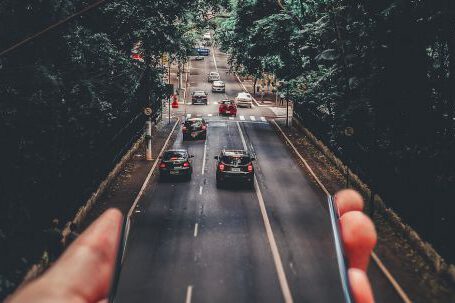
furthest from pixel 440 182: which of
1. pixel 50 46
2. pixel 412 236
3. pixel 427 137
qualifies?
pixel 50 46

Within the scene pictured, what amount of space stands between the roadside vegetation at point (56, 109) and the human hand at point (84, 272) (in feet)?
29.7

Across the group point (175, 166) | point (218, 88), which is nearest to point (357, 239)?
point (175, 166)

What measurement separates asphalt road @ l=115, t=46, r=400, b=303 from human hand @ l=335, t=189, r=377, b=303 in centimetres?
1249

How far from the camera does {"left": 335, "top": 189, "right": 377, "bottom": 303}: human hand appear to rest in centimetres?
214

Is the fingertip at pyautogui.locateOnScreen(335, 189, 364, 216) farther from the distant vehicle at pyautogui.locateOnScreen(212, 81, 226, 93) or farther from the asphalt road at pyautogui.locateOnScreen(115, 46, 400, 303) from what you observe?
the distant vehicle at pyautogui.locateOnScreen(212, 81, 226, 93)

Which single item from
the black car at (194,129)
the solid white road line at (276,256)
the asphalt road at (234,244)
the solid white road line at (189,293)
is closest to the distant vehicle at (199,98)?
the black car at (194,129)

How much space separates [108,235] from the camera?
2.21 meters

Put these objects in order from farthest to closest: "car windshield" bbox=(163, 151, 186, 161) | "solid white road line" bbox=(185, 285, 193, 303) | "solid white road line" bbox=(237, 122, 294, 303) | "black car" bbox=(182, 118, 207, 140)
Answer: "black car" bbox=(182, 118, 207, 140) → "car windshield" bbox=(163, 151, 186, 161) → "solid white road line" bbox=(237, 122, 294, 303) → "solid white road line" bbox=(185, 285, 193, 303)

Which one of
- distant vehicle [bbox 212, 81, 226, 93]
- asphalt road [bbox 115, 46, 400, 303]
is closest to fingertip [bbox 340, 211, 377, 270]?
asphalt road [bbox 115, 46, 400, 303]

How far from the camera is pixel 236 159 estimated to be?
27828mm

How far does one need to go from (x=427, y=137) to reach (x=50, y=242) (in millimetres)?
17297

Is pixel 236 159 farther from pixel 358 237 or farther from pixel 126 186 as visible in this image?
pixel 358 237

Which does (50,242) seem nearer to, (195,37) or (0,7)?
(0,7)

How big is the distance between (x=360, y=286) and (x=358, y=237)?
22cm
